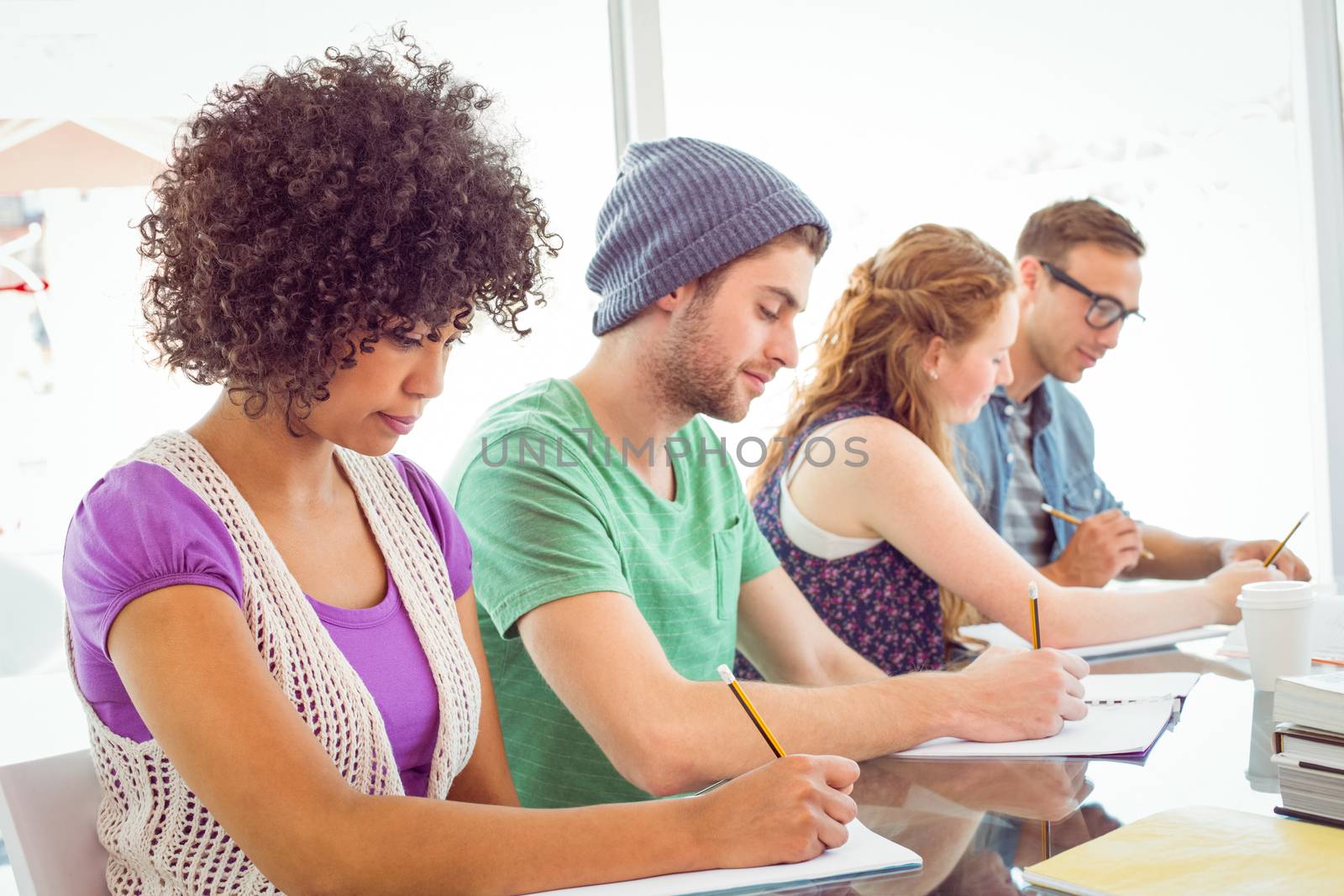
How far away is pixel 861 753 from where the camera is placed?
3.95 ft

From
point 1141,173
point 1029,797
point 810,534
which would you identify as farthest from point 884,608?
point 1141,173

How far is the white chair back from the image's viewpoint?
3.14 ft

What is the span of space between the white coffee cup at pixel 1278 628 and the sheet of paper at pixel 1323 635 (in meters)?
0.04

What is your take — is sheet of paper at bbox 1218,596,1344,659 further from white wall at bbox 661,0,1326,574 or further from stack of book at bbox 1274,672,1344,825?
white wall at bbox 661,0,1326,574

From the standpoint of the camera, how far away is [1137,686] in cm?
144

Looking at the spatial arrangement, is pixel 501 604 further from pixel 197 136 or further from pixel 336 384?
pixel 197 136

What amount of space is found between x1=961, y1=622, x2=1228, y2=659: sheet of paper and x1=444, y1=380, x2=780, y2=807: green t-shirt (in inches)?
16.1

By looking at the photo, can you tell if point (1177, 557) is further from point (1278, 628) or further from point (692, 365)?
point (692, 365)

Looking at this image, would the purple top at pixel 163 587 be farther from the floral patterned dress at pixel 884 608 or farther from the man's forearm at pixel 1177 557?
the man's forearm at pixel 1177 557

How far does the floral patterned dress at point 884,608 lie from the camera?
6.03 ft

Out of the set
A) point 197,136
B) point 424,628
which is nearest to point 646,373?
point 424,628

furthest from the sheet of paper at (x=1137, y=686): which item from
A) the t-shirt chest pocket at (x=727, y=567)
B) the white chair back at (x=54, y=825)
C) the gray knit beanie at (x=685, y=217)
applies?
the white chair back at (x=54, y=825)

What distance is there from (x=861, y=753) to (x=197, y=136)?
0.85 m

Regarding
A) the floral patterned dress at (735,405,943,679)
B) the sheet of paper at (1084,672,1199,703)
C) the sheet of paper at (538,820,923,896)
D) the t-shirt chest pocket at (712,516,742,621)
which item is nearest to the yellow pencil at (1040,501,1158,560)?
the floral patterned dress at (735,405,943,679)
